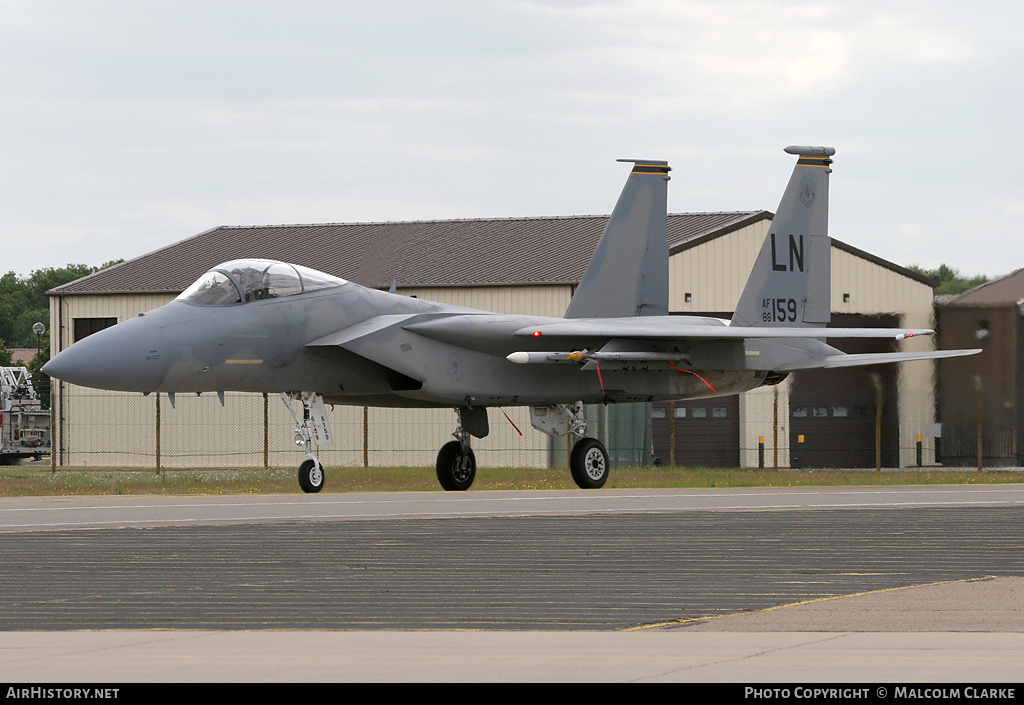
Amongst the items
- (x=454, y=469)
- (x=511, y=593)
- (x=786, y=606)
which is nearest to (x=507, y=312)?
(x=454, y=469)

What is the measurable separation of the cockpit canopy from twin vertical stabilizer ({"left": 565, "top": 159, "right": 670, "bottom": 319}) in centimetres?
498

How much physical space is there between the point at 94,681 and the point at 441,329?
15.1m

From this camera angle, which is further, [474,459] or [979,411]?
[979,411]

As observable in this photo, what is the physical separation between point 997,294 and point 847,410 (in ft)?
13.3

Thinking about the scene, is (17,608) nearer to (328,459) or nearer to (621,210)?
(621,210)

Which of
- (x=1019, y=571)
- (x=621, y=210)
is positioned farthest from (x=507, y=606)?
(x=621, y=210)

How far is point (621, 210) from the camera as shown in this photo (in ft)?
76.9

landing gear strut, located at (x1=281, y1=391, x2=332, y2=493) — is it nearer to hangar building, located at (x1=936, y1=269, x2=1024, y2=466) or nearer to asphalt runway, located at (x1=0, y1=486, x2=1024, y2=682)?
asphalt runway, located at (x1=0, y1=486, x2=1024, y2=682)

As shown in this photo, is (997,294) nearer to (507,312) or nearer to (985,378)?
(985,378)

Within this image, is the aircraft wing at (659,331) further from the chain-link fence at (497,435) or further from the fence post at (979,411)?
the chain-link fence at (497,435)

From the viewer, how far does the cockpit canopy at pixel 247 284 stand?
64.3 feet

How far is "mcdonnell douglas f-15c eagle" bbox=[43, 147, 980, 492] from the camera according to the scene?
19281 mm

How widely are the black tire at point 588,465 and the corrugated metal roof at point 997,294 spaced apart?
12.3 metres

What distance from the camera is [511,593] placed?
9125 millimetres
